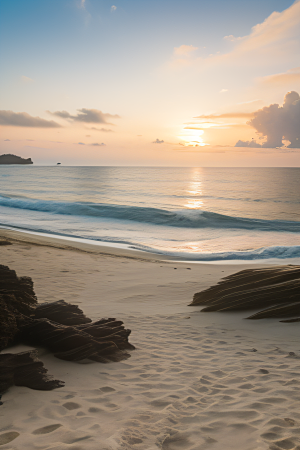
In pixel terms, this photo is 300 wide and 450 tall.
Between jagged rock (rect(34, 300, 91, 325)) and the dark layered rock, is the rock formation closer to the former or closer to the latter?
jagged rock (rect(34, 300, 91, 325))

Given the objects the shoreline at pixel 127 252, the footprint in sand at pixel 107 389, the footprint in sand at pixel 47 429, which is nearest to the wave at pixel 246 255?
the shoreline at pixel 127 252

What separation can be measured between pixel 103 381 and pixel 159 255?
916cm

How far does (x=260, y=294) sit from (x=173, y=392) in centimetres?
324

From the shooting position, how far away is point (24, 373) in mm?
3277

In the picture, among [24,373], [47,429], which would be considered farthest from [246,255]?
[47,429]

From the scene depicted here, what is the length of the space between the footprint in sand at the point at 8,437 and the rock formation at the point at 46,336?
662mm

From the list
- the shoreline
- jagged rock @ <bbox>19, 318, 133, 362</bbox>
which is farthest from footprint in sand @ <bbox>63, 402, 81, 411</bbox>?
the shoreline

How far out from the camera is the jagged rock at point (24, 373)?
318 centimetres

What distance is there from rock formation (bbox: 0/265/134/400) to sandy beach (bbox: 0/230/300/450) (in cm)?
13

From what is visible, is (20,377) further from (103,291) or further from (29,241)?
(29,241)

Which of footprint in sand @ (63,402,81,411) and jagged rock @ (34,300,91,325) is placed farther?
jagged rock @ (34,300,91,325)

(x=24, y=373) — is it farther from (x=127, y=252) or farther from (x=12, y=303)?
(x=127, y=252)

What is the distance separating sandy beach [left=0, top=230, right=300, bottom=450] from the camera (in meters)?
2.50

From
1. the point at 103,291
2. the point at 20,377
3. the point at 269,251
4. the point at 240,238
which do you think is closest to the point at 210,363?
the point at 20,377
